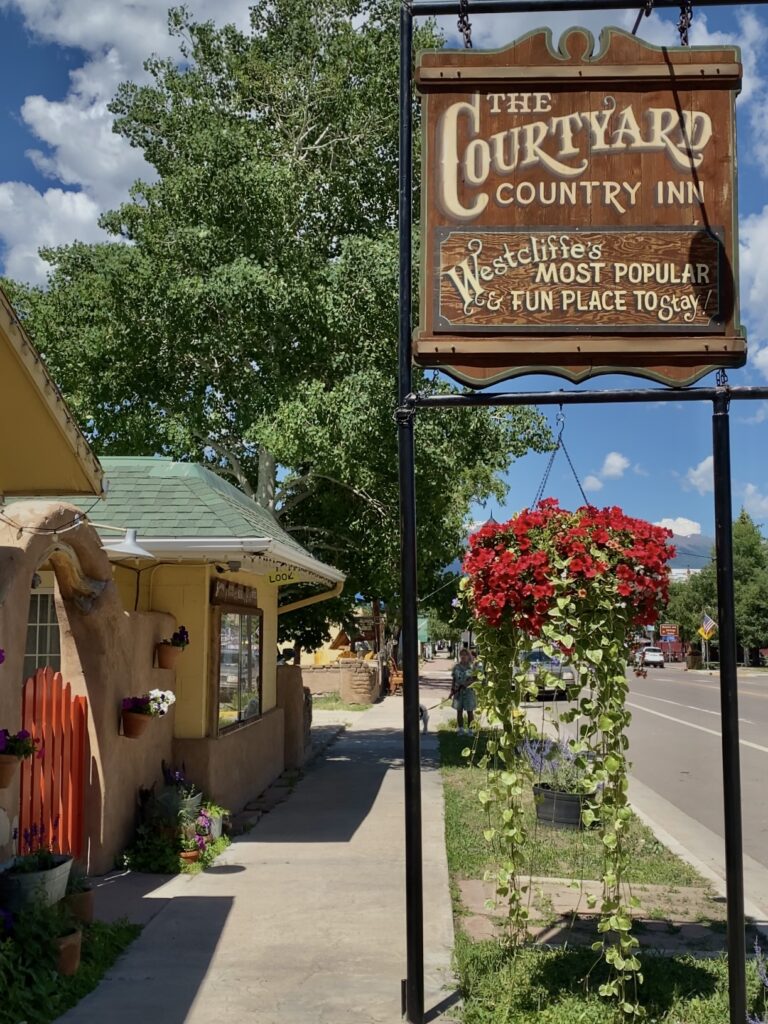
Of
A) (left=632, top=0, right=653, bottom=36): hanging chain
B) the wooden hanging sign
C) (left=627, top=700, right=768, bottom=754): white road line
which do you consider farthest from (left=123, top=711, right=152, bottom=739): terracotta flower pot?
(left=627, top=700, right=768, bottom=754): white road line

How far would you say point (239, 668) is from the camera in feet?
35.0

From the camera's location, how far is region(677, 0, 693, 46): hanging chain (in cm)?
474

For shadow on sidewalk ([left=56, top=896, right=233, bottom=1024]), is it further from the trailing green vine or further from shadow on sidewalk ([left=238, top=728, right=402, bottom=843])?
shadow on sidewalk ([left=238, top=728, right=402, bottom=843])

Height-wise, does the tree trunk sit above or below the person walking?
above

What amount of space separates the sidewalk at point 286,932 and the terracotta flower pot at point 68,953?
18 centimetres

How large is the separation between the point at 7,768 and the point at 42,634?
14.1 ft

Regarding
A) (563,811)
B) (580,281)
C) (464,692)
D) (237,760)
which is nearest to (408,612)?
(580,281)

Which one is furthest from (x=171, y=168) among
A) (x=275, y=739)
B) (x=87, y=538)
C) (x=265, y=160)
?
(x=87, y=538)

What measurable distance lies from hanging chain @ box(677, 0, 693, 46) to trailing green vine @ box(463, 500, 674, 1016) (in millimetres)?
2355

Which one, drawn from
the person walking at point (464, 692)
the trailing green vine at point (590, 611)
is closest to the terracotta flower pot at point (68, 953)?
the trailing green vine at point (590, 611)

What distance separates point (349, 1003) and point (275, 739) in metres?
8.05

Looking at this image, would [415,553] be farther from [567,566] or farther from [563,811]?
[563,811]

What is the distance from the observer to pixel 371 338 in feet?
46.4

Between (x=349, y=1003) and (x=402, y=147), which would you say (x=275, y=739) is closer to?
(x=349, y=1003)
